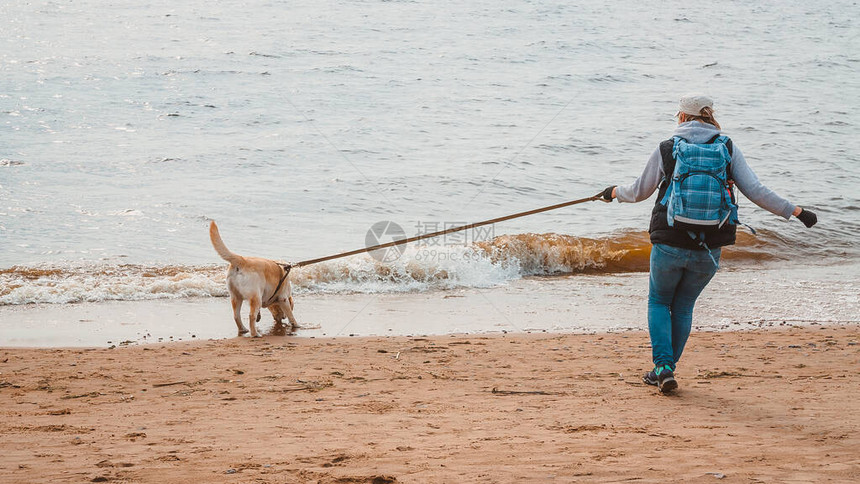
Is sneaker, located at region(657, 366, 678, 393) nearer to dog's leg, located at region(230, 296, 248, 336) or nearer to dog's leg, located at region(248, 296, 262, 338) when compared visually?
dog's leg, located at region(248, 296, 262, 338)

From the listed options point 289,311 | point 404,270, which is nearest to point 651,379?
point 289,311

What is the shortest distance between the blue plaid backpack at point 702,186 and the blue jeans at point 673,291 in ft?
0.56

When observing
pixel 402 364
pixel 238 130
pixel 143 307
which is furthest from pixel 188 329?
pixel 238 130

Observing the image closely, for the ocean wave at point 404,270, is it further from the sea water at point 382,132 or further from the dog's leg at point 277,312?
the dog's leg at point 277,312

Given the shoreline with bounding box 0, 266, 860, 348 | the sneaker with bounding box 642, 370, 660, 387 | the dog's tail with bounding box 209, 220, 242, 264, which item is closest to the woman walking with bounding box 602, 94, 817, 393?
the sneaker with bounding box 642, 370, 660, 387

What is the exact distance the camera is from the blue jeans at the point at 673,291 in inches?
166

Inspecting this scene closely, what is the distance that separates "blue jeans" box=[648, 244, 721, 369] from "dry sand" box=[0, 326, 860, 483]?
338 mm

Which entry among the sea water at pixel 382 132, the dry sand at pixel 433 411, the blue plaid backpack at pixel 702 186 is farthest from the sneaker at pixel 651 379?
the sea water at pixel 382 132

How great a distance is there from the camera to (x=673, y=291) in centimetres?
441

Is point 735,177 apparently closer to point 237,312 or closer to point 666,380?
point 666,380

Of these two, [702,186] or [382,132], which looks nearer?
[702,186]

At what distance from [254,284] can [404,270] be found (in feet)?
9.07

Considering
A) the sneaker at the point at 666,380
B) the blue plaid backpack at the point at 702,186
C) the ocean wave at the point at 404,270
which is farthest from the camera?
the ocean wave at the point at 404,270

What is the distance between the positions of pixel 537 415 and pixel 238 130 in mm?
13721
